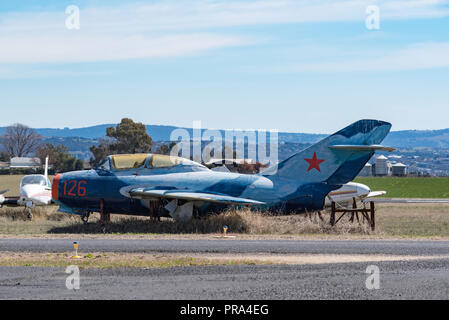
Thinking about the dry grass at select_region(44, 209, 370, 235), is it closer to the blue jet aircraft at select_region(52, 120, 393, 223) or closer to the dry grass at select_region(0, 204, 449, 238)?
the dry grass at select_region(0, 204, 449, 238)

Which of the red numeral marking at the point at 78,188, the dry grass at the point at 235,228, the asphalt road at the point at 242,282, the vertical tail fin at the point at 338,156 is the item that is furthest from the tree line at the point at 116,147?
the asphalt road at the point at 242,282

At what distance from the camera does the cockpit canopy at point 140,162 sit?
2525cm

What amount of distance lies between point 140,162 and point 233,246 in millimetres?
8603

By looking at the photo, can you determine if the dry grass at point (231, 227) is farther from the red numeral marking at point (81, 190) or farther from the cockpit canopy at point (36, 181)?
the cockpit canopy at point (36, 181)

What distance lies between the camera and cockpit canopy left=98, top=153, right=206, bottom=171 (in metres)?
25.2

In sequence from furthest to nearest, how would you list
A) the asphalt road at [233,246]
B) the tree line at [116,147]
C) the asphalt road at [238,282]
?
the tree line at [116,147], the asphalt road at [233,246], the asphalt road at [238,282]

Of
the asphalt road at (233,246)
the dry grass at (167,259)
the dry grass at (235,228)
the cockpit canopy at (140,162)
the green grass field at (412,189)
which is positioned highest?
the cockpit canopy at (140,162)

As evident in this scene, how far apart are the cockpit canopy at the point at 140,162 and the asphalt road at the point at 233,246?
624 cm

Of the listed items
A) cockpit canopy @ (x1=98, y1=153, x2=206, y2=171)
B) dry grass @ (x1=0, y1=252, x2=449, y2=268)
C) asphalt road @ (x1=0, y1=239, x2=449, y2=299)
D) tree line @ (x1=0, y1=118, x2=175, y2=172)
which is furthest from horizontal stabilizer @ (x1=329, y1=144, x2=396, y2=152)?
tree line @ (x1=0, y1=118, x2=175, y2=172)

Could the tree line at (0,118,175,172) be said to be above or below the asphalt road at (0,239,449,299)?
above

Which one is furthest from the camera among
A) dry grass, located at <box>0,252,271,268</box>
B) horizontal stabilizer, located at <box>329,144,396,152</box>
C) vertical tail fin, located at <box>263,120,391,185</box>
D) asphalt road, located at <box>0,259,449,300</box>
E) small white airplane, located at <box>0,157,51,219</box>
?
small white airplane, located at <box>0,157,51,219</box>

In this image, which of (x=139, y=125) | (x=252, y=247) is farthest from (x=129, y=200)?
(x=139, y=125)

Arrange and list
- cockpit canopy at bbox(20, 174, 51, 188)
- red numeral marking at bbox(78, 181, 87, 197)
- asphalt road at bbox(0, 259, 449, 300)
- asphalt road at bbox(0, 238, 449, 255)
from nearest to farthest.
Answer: asphalt road at bbox(0, 259, 449, 300) → asphalt road at bbox(0, 238, 449, 255) → red numeral marking at bbox(78, 181, 87, 197) → cockpit canopy at bbox(20, 174, 51, 188)

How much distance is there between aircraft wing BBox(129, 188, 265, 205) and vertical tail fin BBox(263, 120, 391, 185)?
84.1 inches
